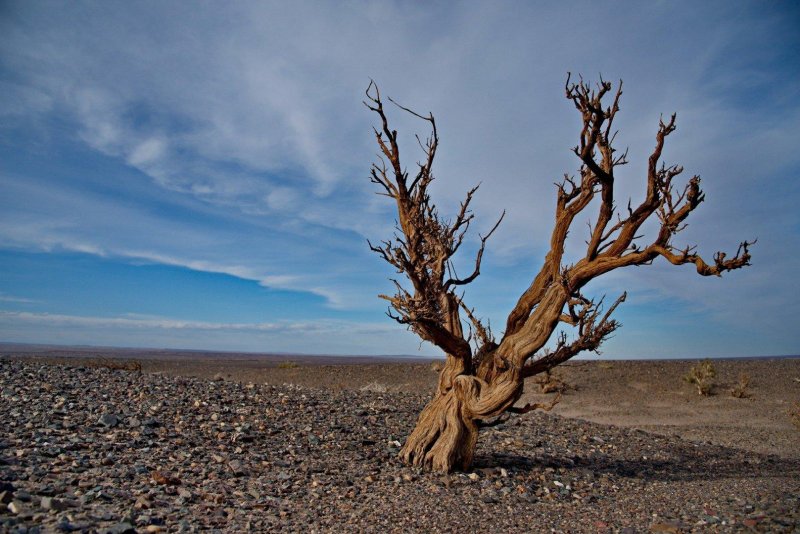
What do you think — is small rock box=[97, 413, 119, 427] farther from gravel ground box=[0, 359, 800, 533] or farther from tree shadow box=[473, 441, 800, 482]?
tree shadow box=[473, 441, 800, 482]

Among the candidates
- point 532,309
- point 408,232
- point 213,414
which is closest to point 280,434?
point 213,414

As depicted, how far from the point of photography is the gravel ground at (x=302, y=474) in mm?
6371

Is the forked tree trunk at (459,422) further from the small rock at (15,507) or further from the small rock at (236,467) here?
the small rock at (15,507)

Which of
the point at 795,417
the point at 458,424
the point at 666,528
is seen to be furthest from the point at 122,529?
the point at 795,417

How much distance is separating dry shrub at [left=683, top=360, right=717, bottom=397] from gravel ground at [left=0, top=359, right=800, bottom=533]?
1248cm

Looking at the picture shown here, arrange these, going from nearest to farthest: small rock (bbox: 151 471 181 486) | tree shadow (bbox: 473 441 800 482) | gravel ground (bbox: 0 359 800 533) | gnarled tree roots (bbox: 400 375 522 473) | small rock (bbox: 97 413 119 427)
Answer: gravel ground (bbox: 0 359 800 533) < small rock (bbox: 151 471 181 486) < gnarled tree roots (bbox: 400 375 522 473) < small rock (bbox: 97 413 119 427) < tree shadow (bbox: 473 441 800 482)

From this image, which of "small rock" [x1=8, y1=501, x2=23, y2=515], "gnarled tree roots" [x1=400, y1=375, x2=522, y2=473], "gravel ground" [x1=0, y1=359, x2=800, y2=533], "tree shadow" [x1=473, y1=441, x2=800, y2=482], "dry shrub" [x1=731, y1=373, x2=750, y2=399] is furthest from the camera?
"dry shrub" [x1=731, y1=373, x2=750, y2=399]

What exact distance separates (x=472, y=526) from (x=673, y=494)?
401cm

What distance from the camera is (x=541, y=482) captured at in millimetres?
8945

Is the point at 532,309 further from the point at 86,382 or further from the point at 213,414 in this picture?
the point at 86,382

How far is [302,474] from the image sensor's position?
8070mm

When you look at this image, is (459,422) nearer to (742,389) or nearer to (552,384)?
(552,384)

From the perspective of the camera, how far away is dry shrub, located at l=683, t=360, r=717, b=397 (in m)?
24.8

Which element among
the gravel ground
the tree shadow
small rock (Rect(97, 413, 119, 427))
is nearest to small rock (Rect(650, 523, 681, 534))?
the gravel ground
